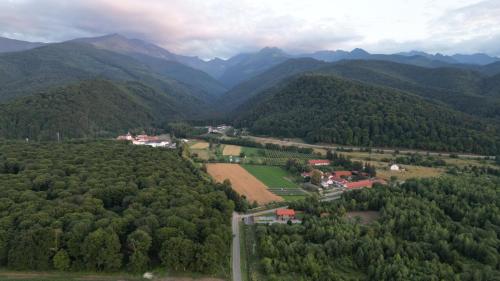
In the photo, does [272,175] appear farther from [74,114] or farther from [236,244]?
[74,114]

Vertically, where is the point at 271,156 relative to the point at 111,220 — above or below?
below

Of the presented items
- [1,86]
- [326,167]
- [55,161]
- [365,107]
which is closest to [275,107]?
[365,107]

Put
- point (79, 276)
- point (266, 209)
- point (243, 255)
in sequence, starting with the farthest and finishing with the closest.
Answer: point (266, 209), point (243, 255), point (79, 276)

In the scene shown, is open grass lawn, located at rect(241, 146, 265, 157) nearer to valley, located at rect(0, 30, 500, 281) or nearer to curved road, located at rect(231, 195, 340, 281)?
valley, located at rect(0, 30, 500, 281)

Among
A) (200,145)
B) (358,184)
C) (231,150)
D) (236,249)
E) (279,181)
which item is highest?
(200,145)

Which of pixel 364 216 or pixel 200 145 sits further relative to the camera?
pixel 200 145

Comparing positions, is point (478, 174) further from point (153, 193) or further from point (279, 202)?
point (153, 193)

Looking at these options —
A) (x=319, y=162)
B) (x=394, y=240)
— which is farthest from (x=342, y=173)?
(x=394, y=240)
